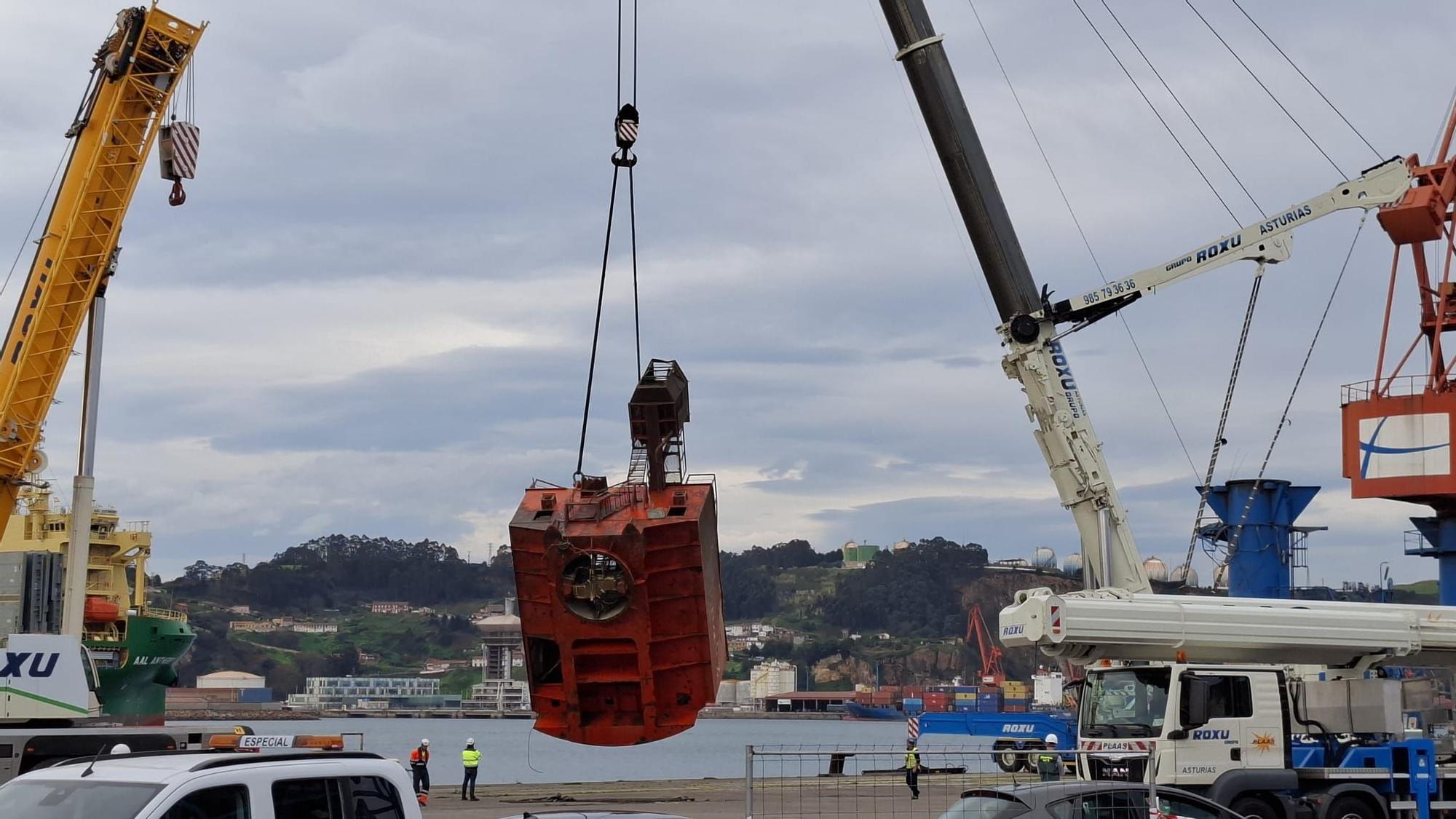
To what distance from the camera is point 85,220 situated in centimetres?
3391

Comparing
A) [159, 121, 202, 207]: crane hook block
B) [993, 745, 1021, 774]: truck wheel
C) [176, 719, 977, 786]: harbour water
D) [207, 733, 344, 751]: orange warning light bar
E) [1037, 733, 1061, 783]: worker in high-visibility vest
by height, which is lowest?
[176, 719, 977, 786]: harbour water

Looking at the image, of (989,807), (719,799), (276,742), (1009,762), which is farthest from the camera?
(719,799)

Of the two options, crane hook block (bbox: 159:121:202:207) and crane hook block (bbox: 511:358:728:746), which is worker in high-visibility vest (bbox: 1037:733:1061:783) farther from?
crane hook block (bbox: 159:121:202:207)

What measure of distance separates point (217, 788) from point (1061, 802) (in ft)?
21.8

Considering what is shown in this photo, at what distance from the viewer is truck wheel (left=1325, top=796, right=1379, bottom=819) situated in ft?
57.2

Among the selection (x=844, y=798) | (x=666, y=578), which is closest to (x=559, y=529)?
(x=666, y=578)

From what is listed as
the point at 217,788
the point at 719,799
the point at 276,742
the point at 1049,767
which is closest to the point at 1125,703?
the point at 1049,767

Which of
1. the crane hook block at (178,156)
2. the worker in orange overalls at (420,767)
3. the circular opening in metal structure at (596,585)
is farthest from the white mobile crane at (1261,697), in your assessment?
the crane hook block at (178,156)

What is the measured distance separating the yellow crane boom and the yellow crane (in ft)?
0.05

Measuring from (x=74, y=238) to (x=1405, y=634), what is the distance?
1120 inches

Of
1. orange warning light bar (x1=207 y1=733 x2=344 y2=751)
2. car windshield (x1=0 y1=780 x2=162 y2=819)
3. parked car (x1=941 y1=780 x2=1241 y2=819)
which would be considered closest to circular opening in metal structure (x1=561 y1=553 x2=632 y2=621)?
orange warning light bar (x1=207 y1=733 x2=344 y2=751)

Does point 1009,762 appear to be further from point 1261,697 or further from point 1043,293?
point 1043,293

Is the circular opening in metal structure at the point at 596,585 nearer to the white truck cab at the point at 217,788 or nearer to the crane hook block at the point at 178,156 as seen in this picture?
the white truck cab at the point at 217,788

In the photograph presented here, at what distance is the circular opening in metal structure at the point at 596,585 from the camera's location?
20172mm
